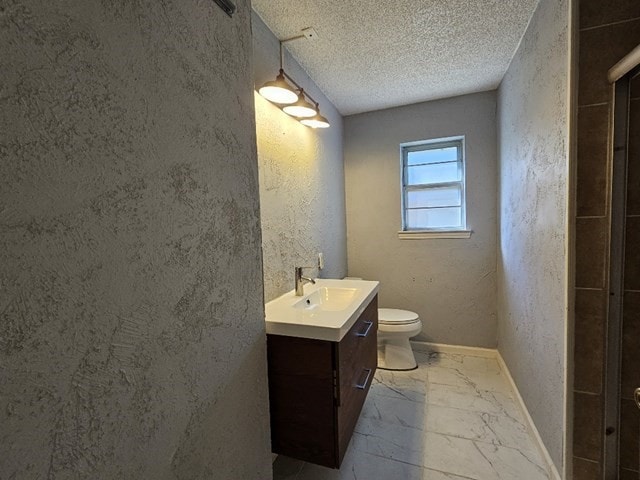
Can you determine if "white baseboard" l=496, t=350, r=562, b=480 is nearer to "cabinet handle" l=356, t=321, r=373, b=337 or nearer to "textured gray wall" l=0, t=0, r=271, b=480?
"cabinet handle" l=356, t=321, r=373, b=337

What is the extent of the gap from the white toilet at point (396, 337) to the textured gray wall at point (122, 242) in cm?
161

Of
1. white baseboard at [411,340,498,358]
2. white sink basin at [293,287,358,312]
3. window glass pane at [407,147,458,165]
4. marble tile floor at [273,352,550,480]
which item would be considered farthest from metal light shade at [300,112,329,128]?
white baseboard at [411,340,498,358]

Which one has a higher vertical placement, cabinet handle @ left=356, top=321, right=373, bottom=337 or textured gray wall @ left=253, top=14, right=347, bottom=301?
textured gray wall @ left=253, top=14, right=347, bottom=301

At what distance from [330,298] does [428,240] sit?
1.35m

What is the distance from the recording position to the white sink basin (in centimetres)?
Answer: 176

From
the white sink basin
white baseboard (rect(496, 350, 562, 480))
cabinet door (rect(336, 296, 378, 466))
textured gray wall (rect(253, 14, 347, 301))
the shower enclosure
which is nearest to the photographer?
the shower enclosure

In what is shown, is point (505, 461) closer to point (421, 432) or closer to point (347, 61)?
point (421, 432)

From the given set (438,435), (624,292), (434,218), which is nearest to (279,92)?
(624,292)

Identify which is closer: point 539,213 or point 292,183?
point 539,213

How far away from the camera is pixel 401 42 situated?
1.76m

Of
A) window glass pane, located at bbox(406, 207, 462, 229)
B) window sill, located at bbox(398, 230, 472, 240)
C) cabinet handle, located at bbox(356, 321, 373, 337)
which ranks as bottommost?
cabinet handle, located at bbox(356, 321, 373, 337)

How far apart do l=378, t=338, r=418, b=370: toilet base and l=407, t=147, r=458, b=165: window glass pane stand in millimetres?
1647

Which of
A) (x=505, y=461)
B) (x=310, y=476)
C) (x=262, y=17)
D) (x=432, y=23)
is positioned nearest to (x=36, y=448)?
(x=310, y=476)

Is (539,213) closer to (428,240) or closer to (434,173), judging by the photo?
(428,240)
